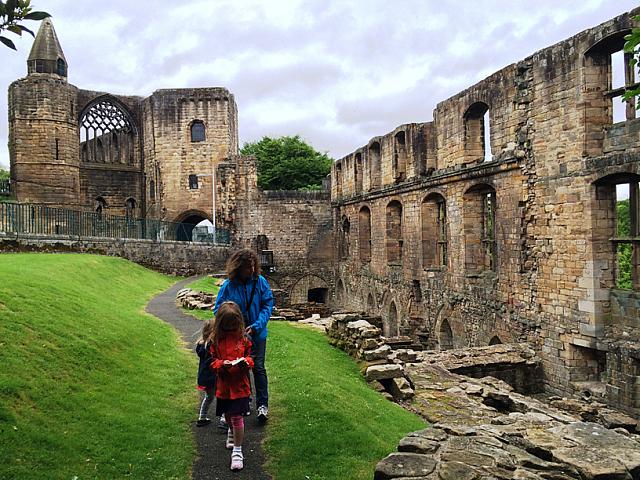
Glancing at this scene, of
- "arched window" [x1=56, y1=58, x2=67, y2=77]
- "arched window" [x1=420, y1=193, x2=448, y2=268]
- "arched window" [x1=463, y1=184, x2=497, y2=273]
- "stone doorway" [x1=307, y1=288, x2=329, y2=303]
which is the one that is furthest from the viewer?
"stone doorway" [x1=307, y1=288, x2=329, y2=303]

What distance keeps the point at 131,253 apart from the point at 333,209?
1206cm

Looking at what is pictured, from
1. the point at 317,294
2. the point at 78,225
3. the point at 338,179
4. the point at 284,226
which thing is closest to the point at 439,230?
the point at 338,179

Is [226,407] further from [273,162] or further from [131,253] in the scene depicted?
[273,162]

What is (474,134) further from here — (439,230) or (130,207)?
(130,207)

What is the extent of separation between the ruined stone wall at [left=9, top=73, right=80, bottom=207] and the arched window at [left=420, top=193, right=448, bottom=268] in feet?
78.9

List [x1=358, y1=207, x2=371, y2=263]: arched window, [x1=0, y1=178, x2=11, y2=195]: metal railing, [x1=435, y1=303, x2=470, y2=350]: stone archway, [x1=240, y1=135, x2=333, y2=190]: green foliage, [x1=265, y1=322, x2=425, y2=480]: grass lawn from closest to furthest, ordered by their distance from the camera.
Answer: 1. [x1=265, y1=322, x2=425, y2=480]: grass lawn
2. [x1=435, y1=303, x2=470, y2=350]: stone archway
3. [x1=358, y1=207, x2=371, y2=263]: arched window
4. [x1=0, y1=178, x2=11, y2=195]: metal railing
5. [x1=240, y1=135, x2=333, y2=190]: green foliage

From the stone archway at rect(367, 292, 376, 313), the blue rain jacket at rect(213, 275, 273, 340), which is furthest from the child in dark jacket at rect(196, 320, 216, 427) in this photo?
the stone archway at rect(367, 292, 376, 313)

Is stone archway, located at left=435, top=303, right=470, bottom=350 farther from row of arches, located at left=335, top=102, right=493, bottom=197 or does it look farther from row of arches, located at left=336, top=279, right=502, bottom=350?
row of arches, located at left=335, top=102, right=493, bottom=197

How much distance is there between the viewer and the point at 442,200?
1961 centimetres

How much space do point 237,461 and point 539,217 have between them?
10.3m

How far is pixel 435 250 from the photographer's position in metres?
20.0

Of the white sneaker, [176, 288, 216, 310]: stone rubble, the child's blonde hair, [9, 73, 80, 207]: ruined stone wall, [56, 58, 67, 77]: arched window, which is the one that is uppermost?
[56, 58, 67, 77]: arched window

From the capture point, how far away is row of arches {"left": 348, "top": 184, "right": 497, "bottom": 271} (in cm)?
1697

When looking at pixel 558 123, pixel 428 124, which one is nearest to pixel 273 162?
pixel 428 124
